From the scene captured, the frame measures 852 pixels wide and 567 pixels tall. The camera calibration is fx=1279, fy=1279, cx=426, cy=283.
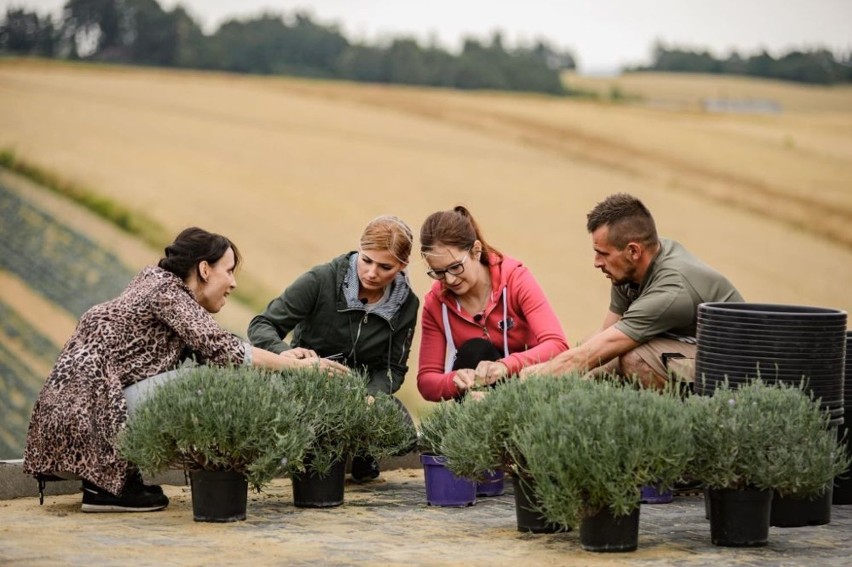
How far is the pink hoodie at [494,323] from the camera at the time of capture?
706cm

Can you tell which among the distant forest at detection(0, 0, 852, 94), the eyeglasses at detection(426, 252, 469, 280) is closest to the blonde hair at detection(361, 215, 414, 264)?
the eyeglasses at detection(426, 252, 469, 280)

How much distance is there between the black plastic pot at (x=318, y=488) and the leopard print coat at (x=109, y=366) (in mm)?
707

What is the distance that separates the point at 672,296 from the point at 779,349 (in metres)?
0.92

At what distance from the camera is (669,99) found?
131 ft

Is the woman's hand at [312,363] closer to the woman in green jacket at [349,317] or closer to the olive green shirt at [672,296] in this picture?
the woman in green jacket at [349,317]

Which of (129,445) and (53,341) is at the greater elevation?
(129,445)

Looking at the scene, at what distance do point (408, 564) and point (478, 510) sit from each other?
148cm

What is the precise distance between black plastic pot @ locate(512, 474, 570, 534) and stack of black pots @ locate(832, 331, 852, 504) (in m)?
1.60

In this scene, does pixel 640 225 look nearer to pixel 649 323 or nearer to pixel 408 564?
pixel 649 323

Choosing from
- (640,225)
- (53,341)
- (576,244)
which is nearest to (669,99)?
(576,244)

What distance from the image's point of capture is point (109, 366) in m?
6.26

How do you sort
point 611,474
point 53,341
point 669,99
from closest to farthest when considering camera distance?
point 611,474, point 53,341, point 669,99

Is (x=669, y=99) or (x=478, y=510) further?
(x=669, y=99)

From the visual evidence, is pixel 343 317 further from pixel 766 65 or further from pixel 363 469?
pixel 766 65
